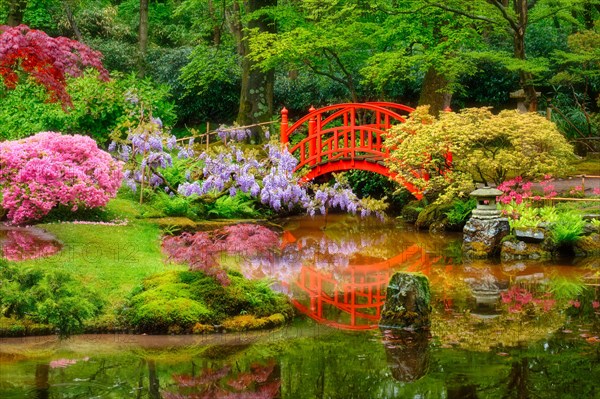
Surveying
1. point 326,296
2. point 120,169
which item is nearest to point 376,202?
point 120,169

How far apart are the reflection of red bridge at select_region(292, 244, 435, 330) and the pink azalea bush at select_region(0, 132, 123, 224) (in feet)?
14.0

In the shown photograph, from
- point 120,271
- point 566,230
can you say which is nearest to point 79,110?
point 120,271

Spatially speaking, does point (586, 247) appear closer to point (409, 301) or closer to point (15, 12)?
point (409, 301)

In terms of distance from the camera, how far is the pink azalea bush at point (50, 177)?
1602cm

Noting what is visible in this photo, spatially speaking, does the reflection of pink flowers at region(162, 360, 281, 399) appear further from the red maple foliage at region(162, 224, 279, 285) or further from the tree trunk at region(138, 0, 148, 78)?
the tree trunk at region(138, 0, 148, 78)

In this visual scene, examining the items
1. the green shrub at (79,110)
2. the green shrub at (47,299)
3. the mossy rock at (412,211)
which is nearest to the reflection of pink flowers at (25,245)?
the green shrub at (47,299)

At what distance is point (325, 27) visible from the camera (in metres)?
23.1

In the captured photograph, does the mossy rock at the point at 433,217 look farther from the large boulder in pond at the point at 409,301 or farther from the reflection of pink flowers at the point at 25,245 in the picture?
the large boulder in pond at the point at 409,301

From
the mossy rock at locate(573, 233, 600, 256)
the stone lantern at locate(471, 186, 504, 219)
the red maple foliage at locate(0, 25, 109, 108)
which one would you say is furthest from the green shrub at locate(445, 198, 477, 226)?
the red maple foliage at locate(0, 25, 109, 108)

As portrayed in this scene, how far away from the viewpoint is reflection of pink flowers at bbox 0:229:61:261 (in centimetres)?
1335

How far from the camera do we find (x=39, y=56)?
1238 centimetres

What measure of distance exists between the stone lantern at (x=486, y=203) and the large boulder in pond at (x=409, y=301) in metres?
5.72

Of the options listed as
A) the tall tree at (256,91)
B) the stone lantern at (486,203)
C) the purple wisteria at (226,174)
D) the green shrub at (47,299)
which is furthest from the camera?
the tall tree at (256,91)

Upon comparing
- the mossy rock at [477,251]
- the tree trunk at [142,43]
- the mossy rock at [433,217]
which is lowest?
the mossy rock at [477,251]
